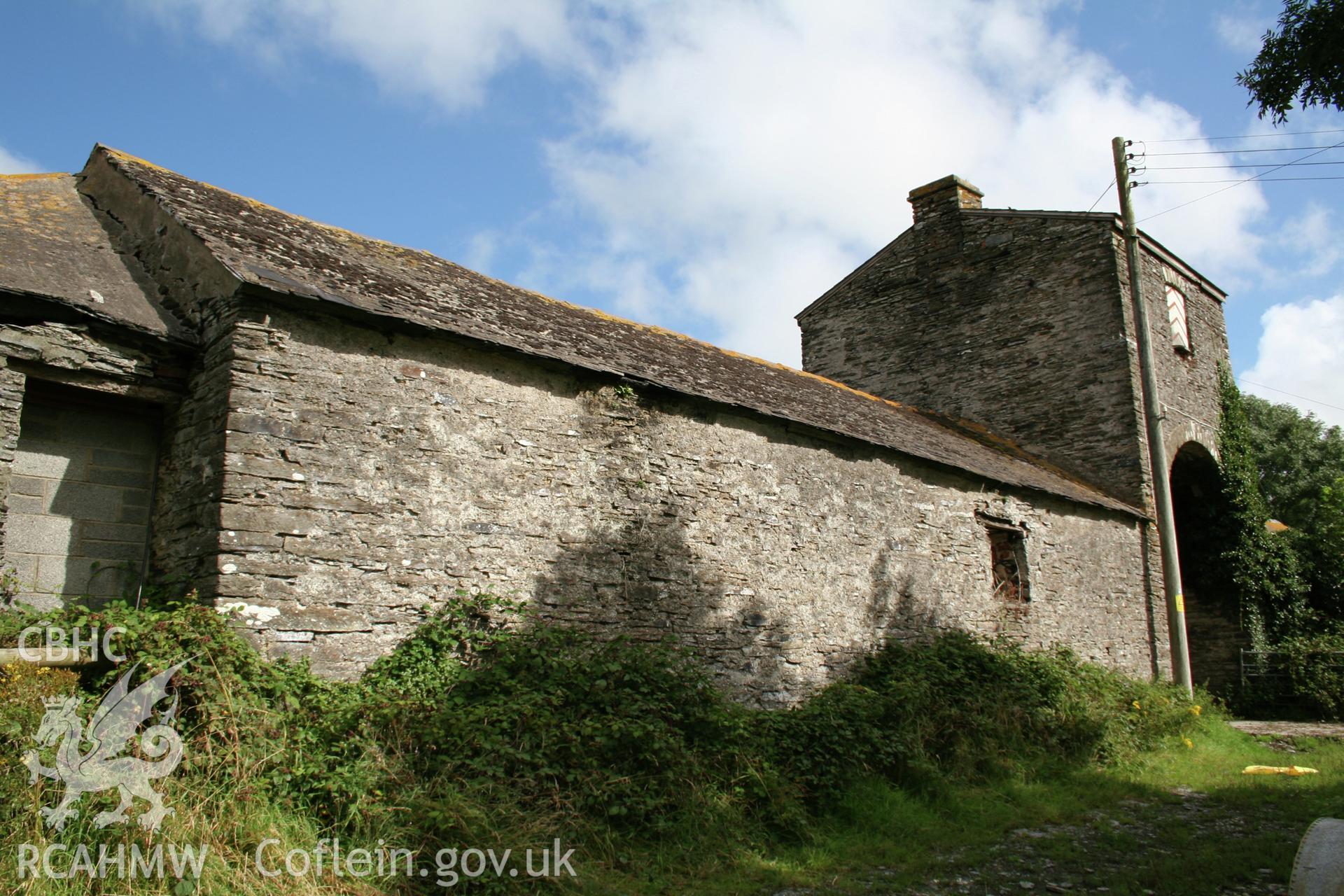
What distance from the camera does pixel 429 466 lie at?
7.06 metres

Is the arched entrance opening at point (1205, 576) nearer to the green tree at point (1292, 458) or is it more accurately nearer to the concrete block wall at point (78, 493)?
the green tree at point (1292, 458)

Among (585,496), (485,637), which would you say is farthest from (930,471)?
(485,637)

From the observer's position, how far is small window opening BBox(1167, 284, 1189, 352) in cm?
1667

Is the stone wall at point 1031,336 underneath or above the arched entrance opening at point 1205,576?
above

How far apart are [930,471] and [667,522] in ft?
14.7

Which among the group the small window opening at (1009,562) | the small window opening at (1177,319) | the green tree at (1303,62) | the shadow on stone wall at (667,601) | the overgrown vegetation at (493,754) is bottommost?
the overgrown vegetation at (493,754)

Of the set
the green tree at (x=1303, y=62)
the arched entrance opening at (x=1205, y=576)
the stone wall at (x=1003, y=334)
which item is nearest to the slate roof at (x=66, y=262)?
the green tree at (x=1303, y=62)

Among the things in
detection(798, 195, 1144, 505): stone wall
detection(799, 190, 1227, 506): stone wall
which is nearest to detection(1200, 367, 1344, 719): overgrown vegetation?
detection(799, 190, 1227, 506): stone wall

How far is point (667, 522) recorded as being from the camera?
854 cm

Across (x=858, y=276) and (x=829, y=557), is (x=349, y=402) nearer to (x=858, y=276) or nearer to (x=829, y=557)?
(x=829, y=557)

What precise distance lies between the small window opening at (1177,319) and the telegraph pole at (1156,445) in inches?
72.5

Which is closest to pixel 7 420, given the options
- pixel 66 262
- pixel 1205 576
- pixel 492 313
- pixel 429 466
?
pixel 66 262

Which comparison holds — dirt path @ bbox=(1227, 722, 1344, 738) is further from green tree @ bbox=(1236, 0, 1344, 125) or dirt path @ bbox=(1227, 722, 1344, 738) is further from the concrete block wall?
the concrete block wall

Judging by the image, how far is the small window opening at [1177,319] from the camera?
656 inches
